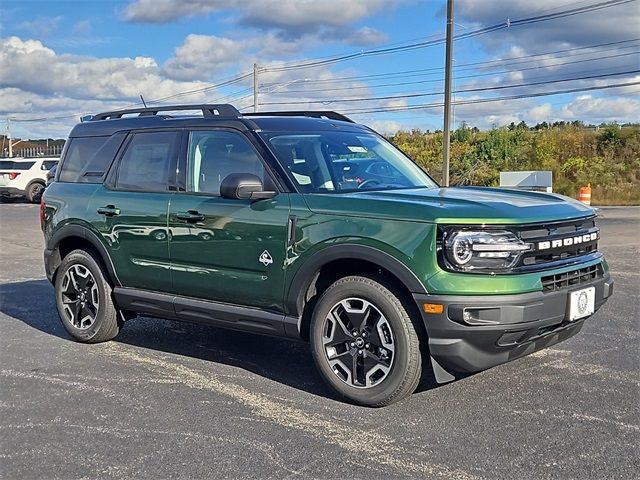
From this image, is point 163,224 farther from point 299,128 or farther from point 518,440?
point 518,440

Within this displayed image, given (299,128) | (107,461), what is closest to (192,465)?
(107,461)

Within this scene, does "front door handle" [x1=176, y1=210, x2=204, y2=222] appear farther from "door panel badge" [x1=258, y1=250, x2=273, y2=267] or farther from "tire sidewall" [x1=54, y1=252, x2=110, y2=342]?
"tire sidewall" [x1=54, y1=252, x2=110, y2=342]

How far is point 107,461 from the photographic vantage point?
362 cm

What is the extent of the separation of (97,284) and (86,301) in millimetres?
257


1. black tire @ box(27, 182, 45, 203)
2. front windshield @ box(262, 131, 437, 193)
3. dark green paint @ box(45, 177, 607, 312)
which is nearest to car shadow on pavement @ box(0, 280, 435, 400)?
dark green paint @ box(45, 177, 607, 312)

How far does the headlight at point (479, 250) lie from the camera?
4.06 metres

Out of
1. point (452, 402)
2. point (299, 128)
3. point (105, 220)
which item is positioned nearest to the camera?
point (452, 402)

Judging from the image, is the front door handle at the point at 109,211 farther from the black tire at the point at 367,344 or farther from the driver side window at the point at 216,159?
the black tire at the point at 367,344

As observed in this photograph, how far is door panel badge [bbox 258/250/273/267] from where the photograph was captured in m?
4.76

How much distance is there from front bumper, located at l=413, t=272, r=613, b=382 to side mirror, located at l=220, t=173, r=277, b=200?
4.30 feet

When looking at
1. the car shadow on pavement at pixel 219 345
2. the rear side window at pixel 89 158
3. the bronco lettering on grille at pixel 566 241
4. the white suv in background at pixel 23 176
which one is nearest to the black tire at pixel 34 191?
the white suv in background at pixel 23 176

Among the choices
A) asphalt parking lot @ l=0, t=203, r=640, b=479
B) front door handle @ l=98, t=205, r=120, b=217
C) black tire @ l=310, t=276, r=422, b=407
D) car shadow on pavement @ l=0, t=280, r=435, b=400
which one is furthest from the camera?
front door handle @ l=98, t=205, r=120, b=217

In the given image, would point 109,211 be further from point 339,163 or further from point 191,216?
point 339,163

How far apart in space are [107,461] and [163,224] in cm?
217
